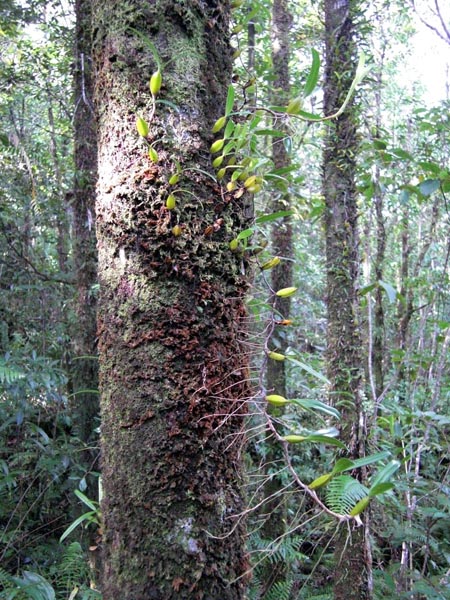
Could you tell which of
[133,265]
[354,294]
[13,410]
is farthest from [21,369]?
[133,265]

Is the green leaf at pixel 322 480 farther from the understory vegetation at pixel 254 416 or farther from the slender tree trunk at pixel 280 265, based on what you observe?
the slender tree trunk at pixel 280 265

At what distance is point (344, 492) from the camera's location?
727mm

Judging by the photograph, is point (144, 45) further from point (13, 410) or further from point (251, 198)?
point (13, 410)

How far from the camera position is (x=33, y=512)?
154 inches

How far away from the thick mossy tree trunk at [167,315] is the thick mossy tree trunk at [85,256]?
226 cm


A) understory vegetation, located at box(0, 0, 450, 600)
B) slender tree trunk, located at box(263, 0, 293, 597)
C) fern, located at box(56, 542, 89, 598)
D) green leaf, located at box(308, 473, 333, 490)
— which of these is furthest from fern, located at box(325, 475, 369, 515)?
slender tree trunk, located at box(263, 0, 293, 597)

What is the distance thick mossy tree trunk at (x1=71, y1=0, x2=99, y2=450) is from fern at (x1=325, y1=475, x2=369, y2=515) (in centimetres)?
247

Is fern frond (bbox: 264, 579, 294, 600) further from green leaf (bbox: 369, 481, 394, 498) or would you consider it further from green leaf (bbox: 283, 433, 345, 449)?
green leaf (bbox: 369, 481, 394, 498)

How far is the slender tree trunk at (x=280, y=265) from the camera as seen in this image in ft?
13.1

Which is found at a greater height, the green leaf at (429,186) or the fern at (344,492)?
the green leaf at (429,186)

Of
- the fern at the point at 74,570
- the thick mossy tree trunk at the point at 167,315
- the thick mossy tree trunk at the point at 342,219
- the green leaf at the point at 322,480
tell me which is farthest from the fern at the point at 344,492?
the fern at the point at 74,570

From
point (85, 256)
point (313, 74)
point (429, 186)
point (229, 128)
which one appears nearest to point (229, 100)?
point (229, 128)

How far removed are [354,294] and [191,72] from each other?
2.00 m

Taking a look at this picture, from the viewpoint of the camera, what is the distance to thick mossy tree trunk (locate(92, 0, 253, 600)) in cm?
82
